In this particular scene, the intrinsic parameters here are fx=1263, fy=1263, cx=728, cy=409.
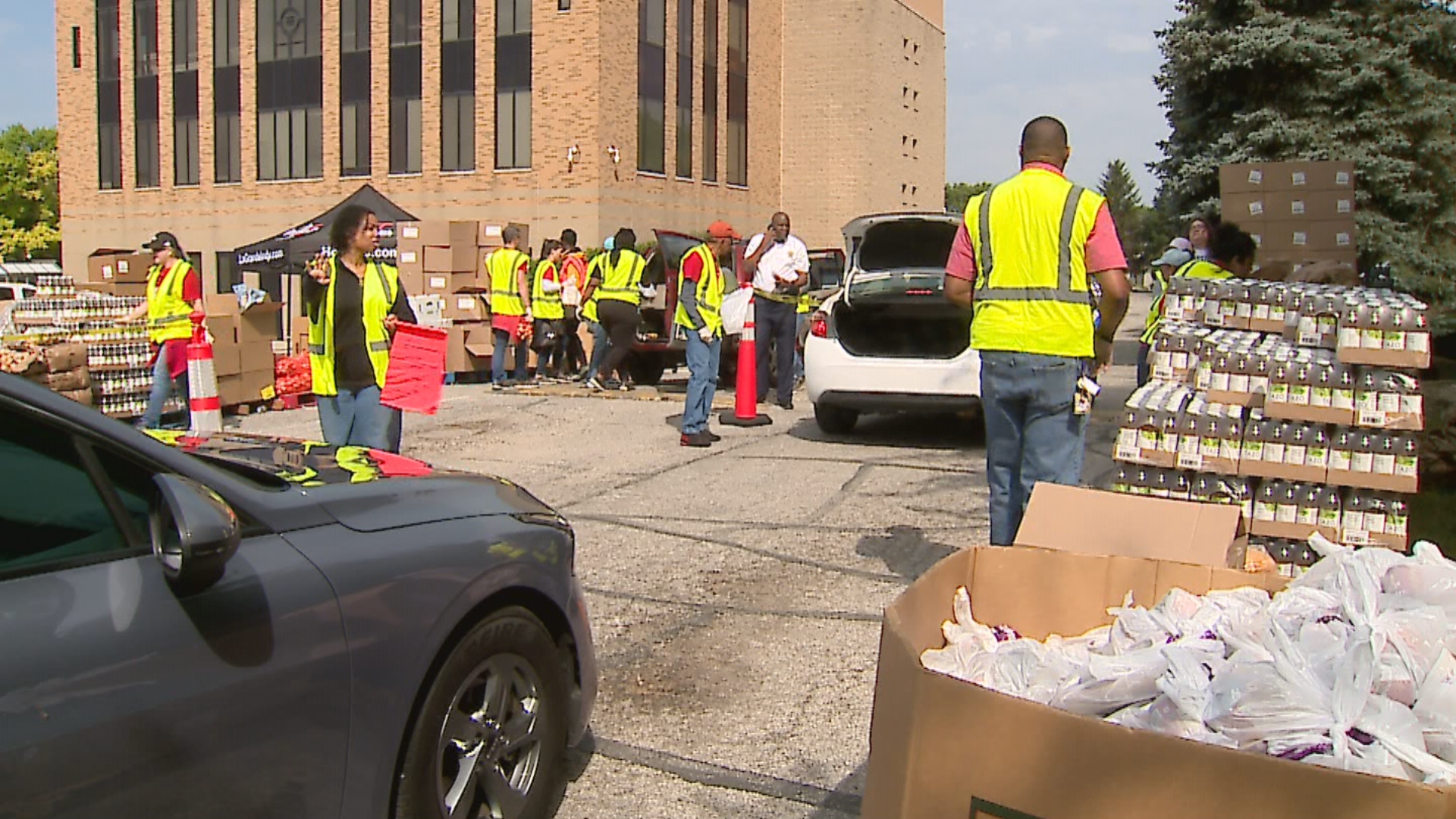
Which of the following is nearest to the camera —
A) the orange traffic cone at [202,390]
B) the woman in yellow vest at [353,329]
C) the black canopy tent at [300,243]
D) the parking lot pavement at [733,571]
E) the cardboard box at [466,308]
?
the parking lot pavement at [733,571]

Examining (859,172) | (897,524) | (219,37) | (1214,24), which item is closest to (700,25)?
(859,172)

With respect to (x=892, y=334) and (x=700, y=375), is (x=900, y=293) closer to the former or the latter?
(x=892, y=334)

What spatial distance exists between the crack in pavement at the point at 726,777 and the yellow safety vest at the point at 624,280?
9751mm

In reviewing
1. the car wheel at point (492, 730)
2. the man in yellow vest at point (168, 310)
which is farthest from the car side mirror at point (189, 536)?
the man in yellow vest at point (168, 310)

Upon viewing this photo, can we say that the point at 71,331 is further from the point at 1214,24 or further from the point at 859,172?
the point at 859,172

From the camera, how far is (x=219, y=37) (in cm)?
3819

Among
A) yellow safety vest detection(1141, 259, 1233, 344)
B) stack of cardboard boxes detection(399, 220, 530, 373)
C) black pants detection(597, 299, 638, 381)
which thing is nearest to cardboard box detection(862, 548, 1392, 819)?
yellow safety vest detection(1141, 259, 1233, 344)

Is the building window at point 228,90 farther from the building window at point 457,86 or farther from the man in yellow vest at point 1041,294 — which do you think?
A: the man in yellow vest at point 1041,294

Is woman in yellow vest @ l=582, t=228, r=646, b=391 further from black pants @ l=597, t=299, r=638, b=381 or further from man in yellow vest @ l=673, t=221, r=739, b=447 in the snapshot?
man in yellow vest @ l=673, t=221, r=739, b=447

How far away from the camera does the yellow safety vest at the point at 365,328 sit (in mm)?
6805

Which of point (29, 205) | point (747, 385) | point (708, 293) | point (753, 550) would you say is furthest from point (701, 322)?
point (29, 205)

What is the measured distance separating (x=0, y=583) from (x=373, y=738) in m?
0.94

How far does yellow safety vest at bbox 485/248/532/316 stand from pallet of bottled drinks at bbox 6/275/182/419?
14.0 feet

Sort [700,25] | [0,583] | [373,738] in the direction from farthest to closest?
[700,25] < [373,738] < [0,583]
